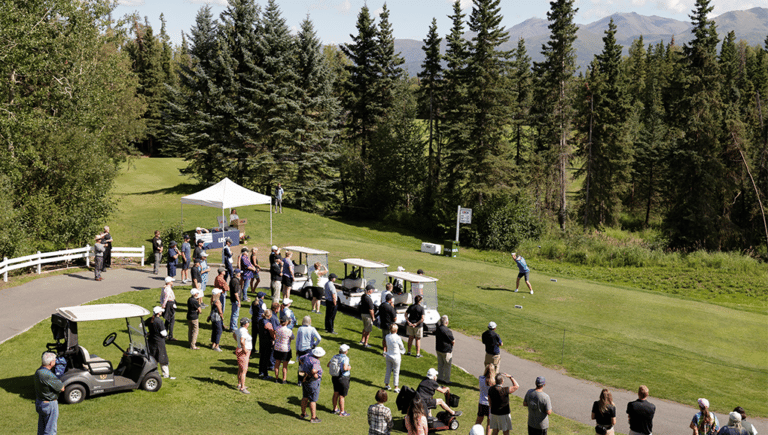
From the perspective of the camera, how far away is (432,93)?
5328 centimetres

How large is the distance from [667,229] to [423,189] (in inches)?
889

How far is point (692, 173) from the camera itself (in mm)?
49375

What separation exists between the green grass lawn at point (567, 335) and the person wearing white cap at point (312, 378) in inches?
26.2

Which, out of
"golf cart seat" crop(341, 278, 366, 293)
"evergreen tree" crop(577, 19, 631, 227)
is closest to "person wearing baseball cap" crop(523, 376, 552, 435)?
"golf cart seat" crop(341, 278, 366, 293)

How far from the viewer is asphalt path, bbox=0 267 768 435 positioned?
13.4 m

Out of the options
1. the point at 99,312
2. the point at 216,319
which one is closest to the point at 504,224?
the point at 216,319

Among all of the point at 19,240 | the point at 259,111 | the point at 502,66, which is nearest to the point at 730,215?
the point at 502,66

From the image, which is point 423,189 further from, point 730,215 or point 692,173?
point 730,215

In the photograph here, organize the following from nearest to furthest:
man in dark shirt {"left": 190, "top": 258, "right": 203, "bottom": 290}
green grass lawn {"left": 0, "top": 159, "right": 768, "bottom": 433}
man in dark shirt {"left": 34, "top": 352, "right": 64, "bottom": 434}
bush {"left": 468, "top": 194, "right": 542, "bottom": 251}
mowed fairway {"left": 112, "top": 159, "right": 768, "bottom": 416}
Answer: man in dark shirt {"left": 34, "top": 352, "right": 64, "bottom": 434}, green grass lawn {"left": 0, "top": 159, "right": 768, "bottom": 433}, mowed fairway {"left": 112, "top": 159, "right": 768, "bottom": 416}, man in dark shirt {"left": 190, "top": 258, "right": 203, "bottom": 290}, bush {"left": 468, "top": 194, "right": 542, "bottom": 251}

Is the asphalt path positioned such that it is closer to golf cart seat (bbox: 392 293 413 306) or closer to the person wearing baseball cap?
golf cart seat (bbox: 392 293 413 306)

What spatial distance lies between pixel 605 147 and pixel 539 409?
51.9 metres

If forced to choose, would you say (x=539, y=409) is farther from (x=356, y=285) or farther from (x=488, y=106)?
(x=488, y=106)

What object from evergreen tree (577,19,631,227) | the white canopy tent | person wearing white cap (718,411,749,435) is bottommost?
person wearing white cap (718,411,749,435)

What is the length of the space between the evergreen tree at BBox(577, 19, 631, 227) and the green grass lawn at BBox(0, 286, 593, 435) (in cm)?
4546
